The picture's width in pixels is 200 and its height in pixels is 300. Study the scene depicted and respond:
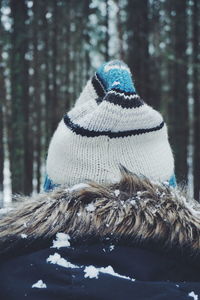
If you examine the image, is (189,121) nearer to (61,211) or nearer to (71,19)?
(71,19)

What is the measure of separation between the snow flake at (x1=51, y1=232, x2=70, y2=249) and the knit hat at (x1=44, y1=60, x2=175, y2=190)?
0.33m

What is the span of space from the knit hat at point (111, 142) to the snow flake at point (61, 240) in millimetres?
334

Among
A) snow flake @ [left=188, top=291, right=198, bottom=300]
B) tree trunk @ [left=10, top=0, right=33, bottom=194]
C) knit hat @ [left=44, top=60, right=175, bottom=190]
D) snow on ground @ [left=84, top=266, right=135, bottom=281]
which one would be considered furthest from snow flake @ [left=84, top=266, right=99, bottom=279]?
tree trunk @ [left=10, top=0, right=33, bottom=194]

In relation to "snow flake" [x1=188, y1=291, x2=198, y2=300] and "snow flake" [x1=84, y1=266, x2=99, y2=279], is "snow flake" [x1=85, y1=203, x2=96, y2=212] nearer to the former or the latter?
"snow flake" [x1=84, y1=266, x2=99, y2=279]

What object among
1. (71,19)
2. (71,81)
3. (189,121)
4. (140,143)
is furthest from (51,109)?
(140,143)

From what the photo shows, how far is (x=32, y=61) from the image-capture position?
52.3ft

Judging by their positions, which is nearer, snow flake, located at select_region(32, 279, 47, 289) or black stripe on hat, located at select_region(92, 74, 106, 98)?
snow flake, located at select_region(32, 279, 47, 289)

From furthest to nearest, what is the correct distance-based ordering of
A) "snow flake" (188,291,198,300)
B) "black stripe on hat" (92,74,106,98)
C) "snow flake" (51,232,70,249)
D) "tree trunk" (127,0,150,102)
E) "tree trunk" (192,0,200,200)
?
"tree trunk" (192,0,200,200), "tree trunk" (127,0,150,102), "black stripe on hat" (92,74,106,98), "snow flake" (51,232,70,249), "snow flake" (188,291,198,300)

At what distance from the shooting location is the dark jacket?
1.08 meters

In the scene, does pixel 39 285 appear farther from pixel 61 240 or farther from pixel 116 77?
pixel 116 77

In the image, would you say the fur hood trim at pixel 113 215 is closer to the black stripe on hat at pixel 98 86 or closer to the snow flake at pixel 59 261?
the snow flake at pixel 59 261

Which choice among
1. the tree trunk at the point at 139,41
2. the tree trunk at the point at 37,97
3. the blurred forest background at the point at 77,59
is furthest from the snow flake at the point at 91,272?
the tree trunk at the point at 37,97

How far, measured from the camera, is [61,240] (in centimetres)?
120

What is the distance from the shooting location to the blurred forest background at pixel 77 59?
14445 millimetres
